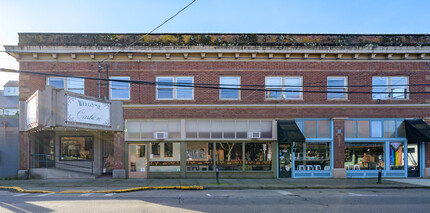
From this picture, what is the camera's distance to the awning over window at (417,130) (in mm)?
15528

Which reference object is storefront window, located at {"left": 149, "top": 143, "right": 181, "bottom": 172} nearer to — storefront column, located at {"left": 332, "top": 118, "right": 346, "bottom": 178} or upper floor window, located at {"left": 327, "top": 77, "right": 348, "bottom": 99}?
storefront column, located at {"left": 332, "top": 118, "right": 346, "bottom": 178}

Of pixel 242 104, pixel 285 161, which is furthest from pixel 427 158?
pixel 242 104

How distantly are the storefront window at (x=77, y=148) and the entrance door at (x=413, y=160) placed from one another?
65.8 ft

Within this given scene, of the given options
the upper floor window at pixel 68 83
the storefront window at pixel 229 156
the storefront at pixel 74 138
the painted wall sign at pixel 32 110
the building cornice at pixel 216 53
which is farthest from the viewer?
the storefront window at pixel 229 156

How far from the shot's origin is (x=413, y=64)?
54.9ft

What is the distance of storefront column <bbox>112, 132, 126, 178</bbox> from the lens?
52.3ft

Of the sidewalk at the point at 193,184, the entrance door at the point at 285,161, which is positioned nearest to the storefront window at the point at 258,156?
the entrance door at the point at 285,161

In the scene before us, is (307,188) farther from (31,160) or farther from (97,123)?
(31,160)

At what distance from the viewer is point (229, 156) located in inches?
647

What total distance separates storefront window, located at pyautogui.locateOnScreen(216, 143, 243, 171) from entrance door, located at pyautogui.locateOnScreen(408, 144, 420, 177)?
10.7m

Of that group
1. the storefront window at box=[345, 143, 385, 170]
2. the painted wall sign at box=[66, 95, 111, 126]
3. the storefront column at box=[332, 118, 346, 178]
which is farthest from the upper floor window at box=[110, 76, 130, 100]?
the storefront window at box=[345, 143, 385, 170]

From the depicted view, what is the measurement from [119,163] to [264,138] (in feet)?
29.3

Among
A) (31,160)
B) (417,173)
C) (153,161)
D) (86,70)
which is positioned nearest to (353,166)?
(417,173)

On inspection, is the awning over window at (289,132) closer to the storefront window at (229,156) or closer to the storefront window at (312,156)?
the storefront window at (312,156)
